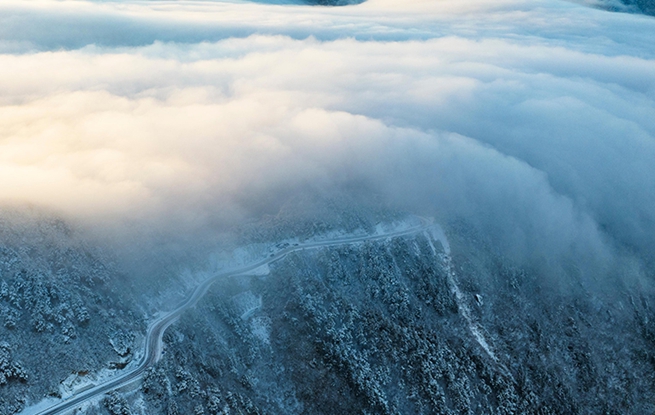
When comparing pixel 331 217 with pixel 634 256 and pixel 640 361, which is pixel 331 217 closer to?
pixel 640 361

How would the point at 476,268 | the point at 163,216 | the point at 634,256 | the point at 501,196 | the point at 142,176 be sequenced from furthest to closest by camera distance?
the point at 501,196
the point at 634,256
the point at 476,268
the point at 142,176
the point at 163,216

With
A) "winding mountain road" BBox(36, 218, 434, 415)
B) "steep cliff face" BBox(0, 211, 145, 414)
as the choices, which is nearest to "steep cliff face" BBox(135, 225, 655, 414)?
"winding mountain road" BBox(36, 218, 434, 415)

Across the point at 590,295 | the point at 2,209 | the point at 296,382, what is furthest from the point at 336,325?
the point at 590,295

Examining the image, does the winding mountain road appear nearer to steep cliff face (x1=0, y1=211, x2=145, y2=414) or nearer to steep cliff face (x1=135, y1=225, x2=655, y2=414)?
steep cliff face (x1=135, y1=225, x2=655, y2=414)

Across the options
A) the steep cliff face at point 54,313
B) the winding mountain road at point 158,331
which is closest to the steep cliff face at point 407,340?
the winding mountain road at point 158,331

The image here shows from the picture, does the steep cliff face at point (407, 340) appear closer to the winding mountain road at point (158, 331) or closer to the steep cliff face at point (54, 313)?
the winding mountain road at point (158, 331)

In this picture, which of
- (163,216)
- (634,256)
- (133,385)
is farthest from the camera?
(634,256)

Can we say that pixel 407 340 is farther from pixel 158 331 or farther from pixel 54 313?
pixel 54 313
